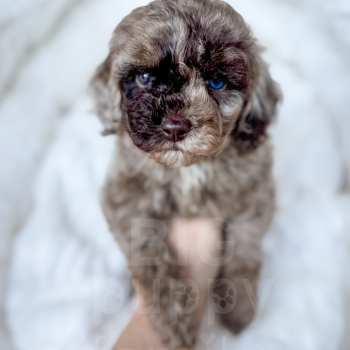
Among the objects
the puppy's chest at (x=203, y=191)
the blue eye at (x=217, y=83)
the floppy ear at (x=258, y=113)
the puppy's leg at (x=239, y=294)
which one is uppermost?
the blue eye at (x=217, y=83)

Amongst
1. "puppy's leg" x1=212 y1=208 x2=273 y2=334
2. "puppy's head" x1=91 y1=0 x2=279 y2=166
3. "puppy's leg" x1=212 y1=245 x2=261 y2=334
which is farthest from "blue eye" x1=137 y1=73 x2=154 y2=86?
"puppy's leg" x1=212 y1=245 x2=261 y2=334

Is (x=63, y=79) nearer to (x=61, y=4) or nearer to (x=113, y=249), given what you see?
(x=61, y=4)

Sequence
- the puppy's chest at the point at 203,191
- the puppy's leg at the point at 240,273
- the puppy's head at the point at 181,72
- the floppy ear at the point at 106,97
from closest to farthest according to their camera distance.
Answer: the puppy's head at the point at 181,72
the floppy ear at the point at 106,97
the puppy's chest at the point at 203,191
the puppy's leg at the point at 240,273

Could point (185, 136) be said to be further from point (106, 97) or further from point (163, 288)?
point (163, 288)

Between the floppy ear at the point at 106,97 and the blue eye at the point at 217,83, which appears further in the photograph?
the floppy ear at the point at 106,97

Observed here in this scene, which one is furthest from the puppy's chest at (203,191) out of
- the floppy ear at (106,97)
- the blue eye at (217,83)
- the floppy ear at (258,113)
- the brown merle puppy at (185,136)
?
the blue eye at (217,83)

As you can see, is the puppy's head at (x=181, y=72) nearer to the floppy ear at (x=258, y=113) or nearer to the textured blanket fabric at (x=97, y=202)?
the floppy ear at (x=258, y=113)

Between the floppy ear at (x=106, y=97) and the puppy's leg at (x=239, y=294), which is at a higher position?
the floppy ear at (x=106, y=97)

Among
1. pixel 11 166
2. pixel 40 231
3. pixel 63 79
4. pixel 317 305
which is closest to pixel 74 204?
pixel 40 231
